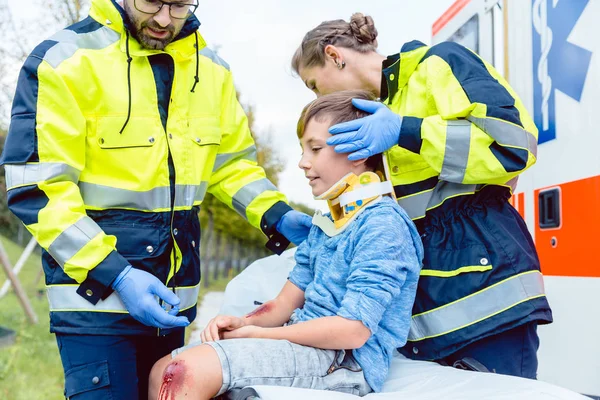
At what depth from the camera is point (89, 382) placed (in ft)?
6.93

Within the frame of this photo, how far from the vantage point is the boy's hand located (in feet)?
6.15

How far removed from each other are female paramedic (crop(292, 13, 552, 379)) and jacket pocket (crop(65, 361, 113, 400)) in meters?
1.04

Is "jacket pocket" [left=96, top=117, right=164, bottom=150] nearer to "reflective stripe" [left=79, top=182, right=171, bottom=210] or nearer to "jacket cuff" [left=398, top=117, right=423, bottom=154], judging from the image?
"reflective stripe" [left=79, top=182, right=171, bottom=210]

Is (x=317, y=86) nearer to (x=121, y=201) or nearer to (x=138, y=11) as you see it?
(x=138, y=11)

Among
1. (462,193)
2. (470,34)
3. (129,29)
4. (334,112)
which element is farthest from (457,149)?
(470,34)

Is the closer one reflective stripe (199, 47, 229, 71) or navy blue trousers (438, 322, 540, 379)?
navy blue trousers (438, 322, 540, 379)

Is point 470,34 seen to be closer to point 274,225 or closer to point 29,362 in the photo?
point 274,225

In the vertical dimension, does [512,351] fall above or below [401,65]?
below

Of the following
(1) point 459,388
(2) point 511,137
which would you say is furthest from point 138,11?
(1) point 459,388

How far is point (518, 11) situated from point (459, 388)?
1884 millimetres

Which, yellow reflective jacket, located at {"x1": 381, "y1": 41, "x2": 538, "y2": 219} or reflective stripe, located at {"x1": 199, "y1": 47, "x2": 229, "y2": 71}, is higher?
yellow reflective jacket, located at {"x1": 381, "y1": 41, "x2": 538, "y2": 219}

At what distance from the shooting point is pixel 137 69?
7.51ft

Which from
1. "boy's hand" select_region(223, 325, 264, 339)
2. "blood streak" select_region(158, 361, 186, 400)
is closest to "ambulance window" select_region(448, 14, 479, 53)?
"boy's hand" select_region(223, 325, 264, 339)

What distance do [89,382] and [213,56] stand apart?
138 centimetres
